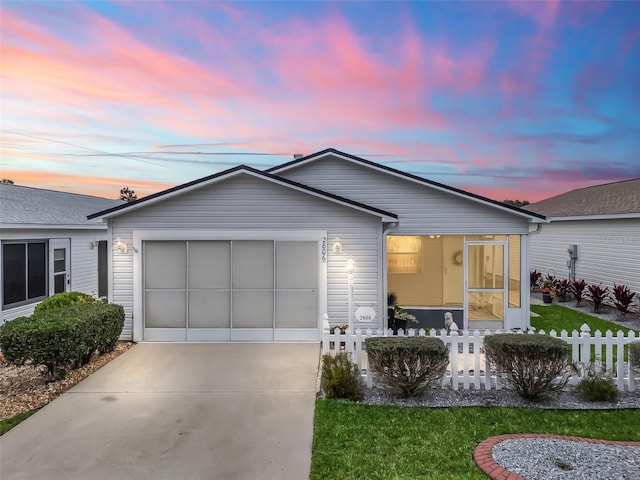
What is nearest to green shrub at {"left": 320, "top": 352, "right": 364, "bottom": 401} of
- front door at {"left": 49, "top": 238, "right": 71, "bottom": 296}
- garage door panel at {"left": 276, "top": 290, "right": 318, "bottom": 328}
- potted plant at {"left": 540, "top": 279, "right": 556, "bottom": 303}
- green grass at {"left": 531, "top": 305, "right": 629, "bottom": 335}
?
garage door panel at {"left": 276, "top": 290, "right": 318, "bottom": 328}

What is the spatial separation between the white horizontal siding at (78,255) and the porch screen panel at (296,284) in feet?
22.7

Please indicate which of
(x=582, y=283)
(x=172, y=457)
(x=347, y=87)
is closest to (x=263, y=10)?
(x=347, y=87)

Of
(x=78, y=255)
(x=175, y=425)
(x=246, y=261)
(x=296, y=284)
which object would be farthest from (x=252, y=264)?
(x=78, y=255)

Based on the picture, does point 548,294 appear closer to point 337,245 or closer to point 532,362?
point 337,245

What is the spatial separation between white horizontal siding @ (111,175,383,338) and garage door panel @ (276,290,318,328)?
0.45 metres

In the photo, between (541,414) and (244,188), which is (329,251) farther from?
(541,414)

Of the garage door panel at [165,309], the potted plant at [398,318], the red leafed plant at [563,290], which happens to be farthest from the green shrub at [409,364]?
the red leafed plant at [563,290]

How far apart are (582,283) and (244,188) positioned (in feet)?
43.0

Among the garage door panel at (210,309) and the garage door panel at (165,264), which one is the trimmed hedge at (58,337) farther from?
the garage door panel at (210,309)

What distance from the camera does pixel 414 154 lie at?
1991cm

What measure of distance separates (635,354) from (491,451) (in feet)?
11.1

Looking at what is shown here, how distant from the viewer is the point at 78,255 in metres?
13.0

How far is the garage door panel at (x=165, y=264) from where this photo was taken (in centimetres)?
949

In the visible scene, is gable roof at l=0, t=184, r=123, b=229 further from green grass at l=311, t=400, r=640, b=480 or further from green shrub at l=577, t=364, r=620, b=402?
green shrub at l=577, t=364, r=620, b=402
